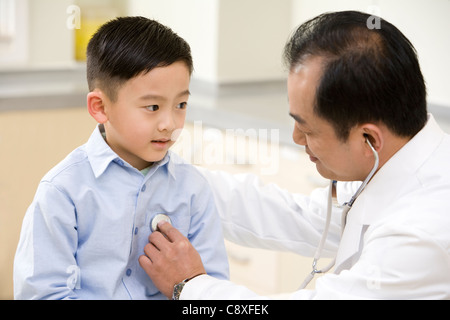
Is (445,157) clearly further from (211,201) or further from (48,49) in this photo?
(48,49)

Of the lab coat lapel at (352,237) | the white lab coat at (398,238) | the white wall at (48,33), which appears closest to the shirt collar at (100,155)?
the white lab coat at (398,238)

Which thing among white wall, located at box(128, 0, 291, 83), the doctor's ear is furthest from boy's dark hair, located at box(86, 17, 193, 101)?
white wall, located at box(128, 0, 291, 83)

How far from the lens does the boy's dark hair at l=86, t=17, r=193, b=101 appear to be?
1.13 metres

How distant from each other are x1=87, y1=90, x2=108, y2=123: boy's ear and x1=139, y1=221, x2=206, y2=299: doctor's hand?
22 cm

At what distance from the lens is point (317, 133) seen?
117 cm

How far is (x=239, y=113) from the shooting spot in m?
2.32

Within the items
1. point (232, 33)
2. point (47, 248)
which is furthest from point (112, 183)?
point (232, 33)

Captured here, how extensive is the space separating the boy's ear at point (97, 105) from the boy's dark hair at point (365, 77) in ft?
1.16

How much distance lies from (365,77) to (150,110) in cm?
36

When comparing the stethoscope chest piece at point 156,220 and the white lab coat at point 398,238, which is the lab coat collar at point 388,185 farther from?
the stethoscope chest piece at point 156,220

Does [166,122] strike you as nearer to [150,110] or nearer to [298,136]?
[150,110]

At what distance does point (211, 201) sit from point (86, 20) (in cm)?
197

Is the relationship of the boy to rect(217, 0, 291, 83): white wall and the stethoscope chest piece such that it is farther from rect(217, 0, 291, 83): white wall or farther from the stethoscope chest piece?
rect(217, 0, 291, 83): white wall
